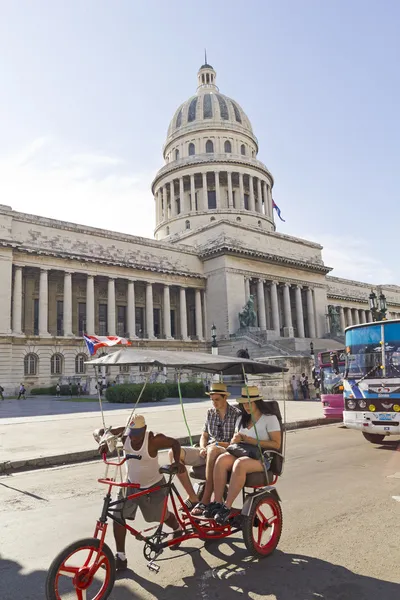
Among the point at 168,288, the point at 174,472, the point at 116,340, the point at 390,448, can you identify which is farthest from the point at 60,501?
the point at 168,288

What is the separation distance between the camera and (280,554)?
524cm

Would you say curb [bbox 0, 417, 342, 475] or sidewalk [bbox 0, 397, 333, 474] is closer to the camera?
curb [bbox 0, 417, 342, 475]

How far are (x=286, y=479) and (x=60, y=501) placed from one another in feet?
12.9

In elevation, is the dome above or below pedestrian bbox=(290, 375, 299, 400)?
above

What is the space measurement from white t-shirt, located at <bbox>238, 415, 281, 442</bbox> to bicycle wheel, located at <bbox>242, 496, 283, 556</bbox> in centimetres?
83

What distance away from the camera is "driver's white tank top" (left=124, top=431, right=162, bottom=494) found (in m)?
5.04

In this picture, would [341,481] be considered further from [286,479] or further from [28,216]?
[28,216]

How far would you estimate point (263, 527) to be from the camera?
211 inches

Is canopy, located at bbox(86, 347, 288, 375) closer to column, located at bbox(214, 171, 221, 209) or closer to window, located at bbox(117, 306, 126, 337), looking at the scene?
window, located at bbox(117, 306, 126, 337)

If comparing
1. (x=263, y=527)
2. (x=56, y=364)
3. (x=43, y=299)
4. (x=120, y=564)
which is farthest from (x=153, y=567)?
(x=43, y=299)

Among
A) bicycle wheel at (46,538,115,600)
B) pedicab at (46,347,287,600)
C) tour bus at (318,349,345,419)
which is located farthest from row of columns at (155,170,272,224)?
bicycle wheel at (46,538,115,600)

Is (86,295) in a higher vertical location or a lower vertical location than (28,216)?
lower

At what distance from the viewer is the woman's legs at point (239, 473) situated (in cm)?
536

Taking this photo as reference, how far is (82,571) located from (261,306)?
166 ft
